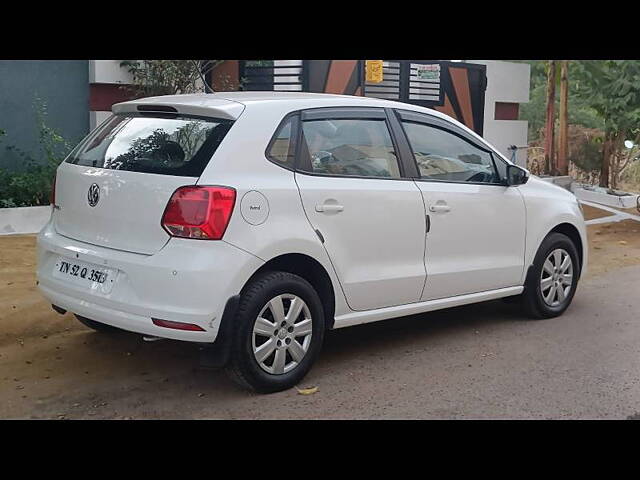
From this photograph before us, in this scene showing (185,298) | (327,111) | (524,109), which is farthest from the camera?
(524,109)

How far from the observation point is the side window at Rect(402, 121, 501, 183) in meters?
5.74

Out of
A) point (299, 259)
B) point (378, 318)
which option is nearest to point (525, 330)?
point (378, 318)

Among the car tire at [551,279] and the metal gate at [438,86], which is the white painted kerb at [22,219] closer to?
the car tire at [551,279]

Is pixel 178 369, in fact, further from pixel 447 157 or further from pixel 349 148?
pixel 447 157

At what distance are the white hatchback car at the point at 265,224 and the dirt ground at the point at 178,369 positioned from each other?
0.24 metres

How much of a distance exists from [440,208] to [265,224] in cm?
158

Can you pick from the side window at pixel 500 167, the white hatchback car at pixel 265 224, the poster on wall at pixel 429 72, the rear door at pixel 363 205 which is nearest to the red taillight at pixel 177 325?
the white hatchback car at pixel 265 224

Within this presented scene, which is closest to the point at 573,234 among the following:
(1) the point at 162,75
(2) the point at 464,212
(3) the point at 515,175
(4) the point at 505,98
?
(3) the point at 515,175

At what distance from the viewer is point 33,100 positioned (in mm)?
10039

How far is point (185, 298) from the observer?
435 cm

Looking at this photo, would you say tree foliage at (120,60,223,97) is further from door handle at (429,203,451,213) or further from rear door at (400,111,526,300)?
door handle at (429,203,451,213)

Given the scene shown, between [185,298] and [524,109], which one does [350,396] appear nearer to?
[185,298]

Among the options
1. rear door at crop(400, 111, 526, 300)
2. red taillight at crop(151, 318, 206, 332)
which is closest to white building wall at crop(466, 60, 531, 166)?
rear door at crop(400, 111, 526, 300)
